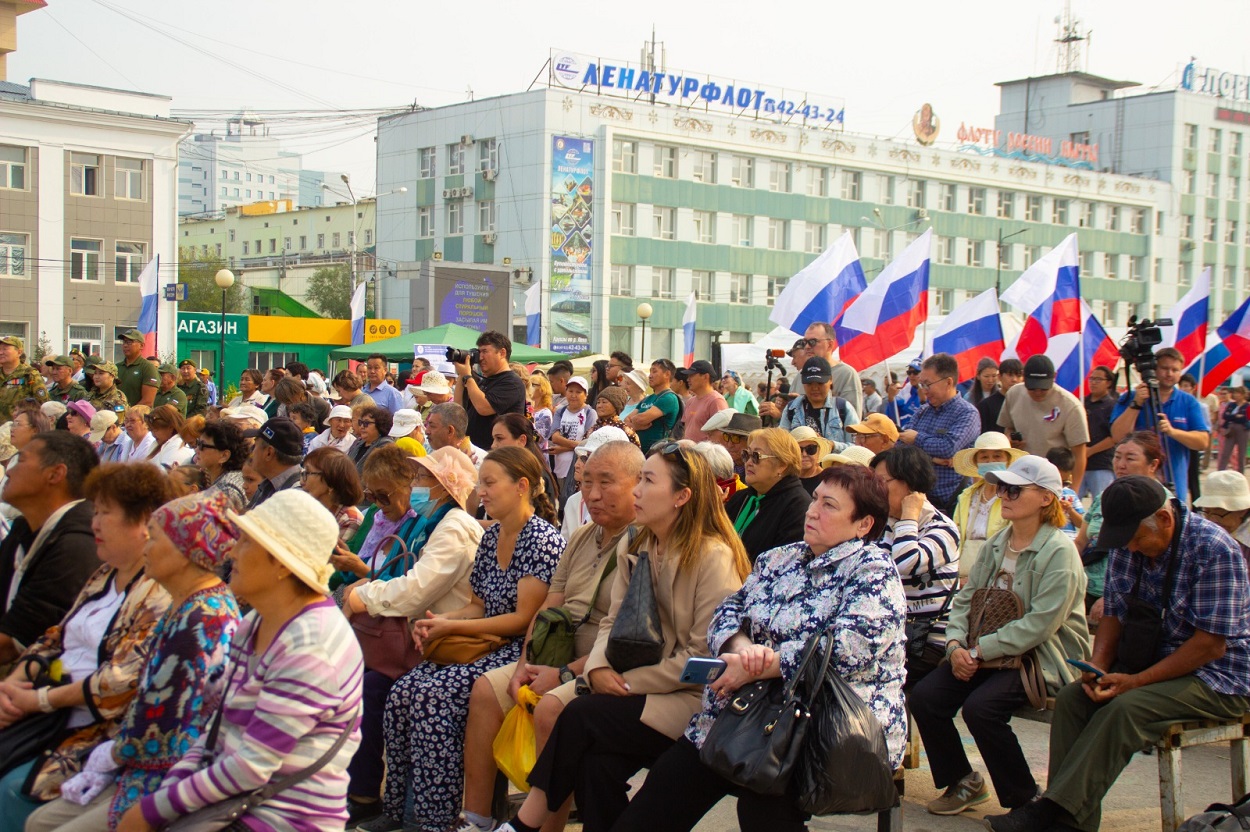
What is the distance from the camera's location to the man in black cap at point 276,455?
22.4 ft

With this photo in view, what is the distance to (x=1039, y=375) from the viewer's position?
8.77m

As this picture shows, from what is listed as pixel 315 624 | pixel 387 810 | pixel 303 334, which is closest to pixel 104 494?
pixel 315 624

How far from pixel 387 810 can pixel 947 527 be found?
10.0 feet

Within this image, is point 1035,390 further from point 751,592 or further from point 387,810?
point 387,810

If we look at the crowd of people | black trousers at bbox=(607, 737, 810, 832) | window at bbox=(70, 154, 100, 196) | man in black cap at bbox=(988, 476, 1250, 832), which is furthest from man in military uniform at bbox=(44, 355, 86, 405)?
window at bbox=(70, 154, 100, 196)

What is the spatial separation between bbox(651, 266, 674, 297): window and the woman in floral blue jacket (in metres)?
53.4

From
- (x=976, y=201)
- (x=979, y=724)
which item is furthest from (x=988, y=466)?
(x=976, y=201)

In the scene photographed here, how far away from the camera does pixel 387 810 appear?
5.26 metres

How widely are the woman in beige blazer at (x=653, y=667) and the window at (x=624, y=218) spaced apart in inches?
2033

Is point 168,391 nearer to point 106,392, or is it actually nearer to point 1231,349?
point 106,392

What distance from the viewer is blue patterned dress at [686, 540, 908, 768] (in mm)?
4008

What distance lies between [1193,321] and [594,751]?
39.8ft

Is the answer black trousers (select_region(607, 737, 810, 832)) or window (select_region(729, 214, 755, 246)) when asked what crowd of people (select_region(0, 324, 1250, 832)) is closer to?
black trousers (select_region(607, 737, 810, 832))

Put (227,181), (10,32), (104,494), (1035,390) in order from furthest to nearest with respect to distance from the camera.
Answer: (227,181) → (10,32) → (1035,390) → (104,494)
